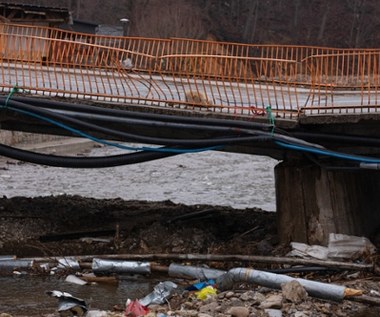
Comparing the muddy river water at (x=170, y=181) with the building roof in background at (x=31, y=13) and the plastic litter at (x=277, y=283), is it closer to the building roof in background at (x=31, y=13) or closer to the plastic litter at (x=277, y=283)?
the plastic litter at (x=277, y=283)

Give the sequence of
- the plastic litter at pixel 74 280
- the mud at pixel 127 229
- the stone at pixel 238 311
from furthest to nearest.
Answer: the mud at pixel 127 229 < the plastic litter at pixel 74 280 < the stone at pixel 238 311

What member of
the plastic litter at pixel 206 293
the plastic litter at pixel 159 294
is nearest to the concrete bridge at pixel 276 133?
the plastic litter at pixel 159 294

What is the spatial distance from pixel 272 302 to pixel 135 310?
1.27 m

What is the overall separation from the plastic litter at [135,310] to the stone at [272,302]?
42.7 inches

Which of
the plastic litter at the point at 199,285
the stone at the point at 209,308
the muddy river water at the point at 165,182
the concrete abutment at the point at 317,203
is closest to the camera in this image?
the stone at the point at 209,308

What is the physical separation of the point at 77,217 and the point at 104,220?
1.31 ft

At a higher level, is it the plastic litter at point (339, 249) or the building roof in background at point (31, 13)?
the building roof in background at point (31, 13)

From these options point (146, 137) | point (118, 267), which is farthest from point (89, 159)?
point (118, 267)

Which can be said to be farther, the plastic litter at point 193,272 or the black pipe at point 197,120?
the black pipe at point 197,120

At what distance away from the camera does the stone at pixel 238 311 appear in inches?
325

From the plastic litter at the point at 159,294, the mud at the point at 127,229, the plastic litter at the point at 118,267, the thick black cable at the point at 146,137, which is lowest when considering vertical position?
the plastic litter at the point at 159,294

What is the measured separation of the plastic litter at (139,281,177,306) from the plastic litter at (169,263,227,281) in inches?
18.9

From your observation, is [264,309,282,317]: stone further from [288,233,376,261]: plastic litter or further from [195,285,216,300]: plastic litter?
[288,233,376,261]: plastic litter

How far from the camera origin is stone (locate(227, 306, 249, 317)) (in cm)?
826
